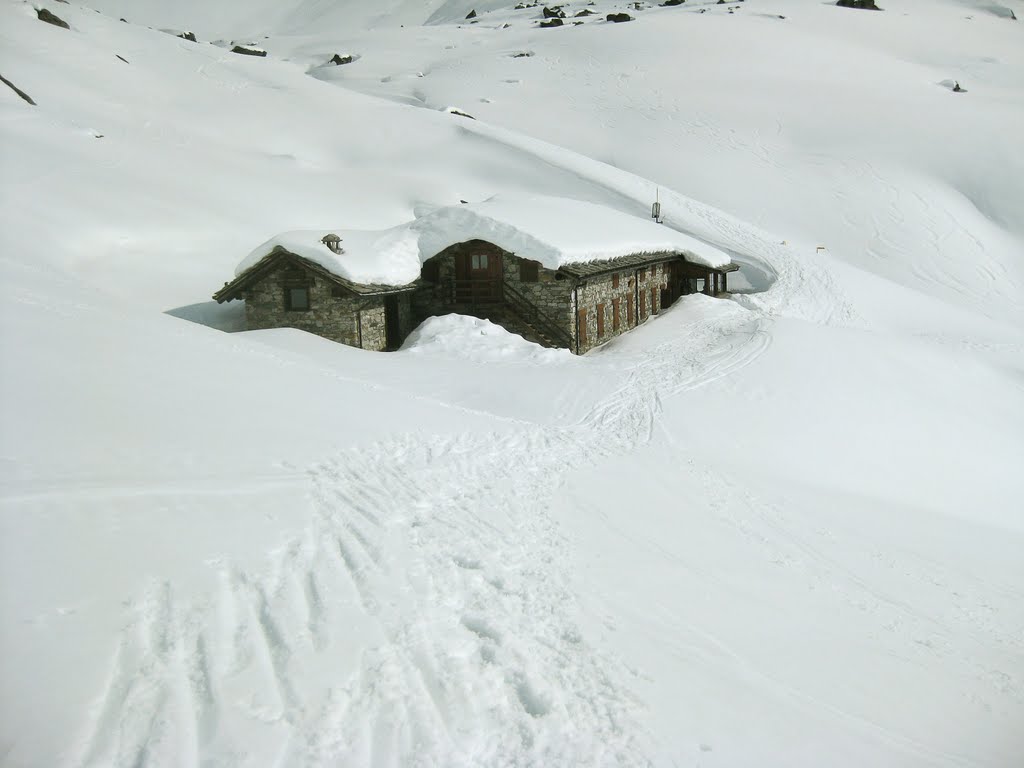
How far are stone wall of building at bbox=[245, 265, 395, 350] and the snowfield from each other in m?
1.68

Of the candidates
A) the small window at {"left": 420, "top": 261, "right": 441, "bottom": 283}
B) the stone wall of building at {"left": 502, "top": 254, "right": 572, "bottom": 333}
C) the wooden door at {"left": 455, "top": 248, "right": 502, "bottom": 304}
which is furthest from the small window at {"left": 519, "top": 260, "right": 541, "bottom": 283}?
the small window at {"left": 420, "top": 261, "right": 441, "bottom": 283}

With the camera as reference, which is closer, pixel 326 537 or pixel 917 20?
pixel 326 537

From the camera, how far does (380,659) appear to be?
6.74 m

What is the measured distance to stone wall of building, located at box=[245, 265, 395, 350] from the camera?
79.2ft

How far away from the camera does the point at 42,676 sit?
565cm

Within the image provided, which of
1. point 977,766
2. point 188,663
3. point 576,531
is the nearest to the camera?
point 188,663

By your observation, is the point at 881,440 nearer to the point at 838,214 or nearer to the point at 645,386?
the point at 645,386

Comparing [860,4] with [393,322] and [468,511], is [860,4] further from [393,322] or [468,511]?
[468,511]

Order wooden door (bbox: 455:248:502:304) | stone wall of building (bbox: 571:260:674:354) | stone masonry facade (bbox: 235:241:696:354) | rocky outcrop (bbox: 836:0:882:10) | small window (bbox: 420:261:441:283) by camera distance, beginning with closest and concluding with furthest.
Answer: stone masonry facade (bbox: 235:241:696:354) < stone wall of building (bbox: 571:260:674:354) < wooden door (bbox: 455:248:502:304) < small window (bbox: 420:261:441:283) < rocky outcrop (bbox: 836:0:882:10)

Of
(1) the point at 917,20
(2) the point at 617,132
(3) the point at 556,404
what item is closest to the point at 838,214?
(2) the point at 617,132

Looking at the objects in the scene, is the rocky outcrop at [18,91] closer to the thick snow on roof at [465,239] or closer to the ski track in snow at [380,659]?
the thick snow on roof at [465,239]

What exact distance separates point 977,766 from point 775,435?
11344mm

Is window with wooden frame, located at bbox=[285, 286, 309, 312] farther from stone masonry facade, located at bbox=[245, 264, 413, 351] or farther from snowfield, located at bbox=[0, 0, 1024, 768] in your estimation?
snowfield, located at bbox=[0, 0, 1024, 768]

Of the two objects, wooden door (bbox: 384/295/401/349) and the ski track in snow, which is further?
wooden door (bbox: 384/295/401/349)
